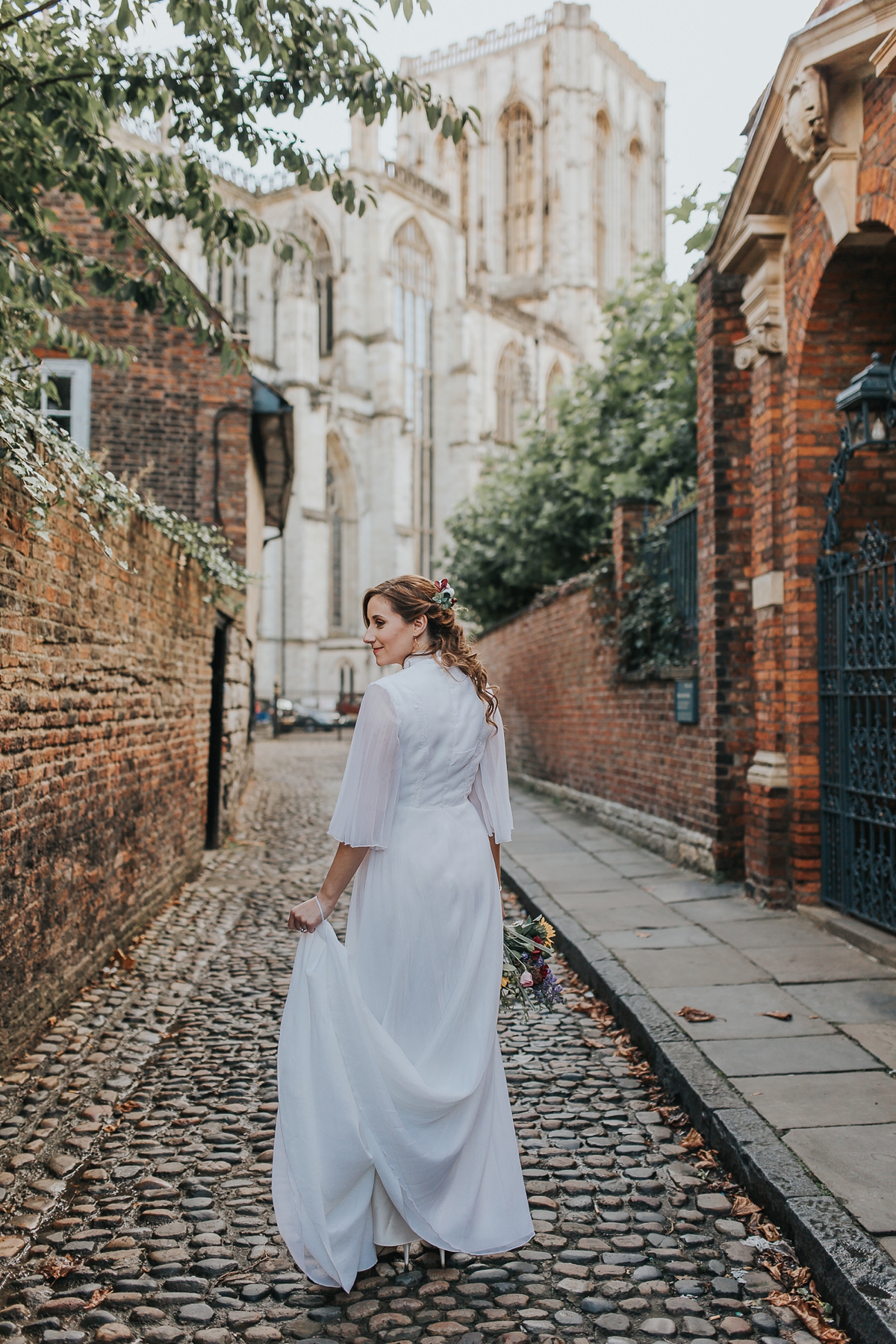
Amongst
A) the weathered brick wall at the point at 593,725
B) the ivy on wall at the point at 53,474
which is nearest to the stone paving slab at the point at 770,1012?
the weathered brick wall at the point at 593,725

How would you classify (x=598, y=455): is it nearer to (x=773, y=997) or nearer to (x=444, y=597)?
(x=773, y=997)

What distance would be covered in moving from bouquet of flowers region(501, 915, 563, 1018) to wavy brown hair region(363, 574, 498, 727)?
69 cm

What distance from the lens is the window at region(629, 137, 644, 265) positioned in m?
65.3

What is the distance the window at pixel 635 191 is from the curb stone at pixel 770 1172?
67933 millimetres

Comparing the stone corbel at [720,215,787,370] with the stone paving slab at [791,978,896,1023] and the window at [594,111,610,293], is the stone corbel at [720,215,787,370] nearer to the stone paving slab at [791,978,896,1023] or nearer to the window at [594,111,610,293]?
the stone paving slab at [791,978,896,1023]

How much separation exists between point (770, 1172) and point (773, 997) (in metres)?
1.74

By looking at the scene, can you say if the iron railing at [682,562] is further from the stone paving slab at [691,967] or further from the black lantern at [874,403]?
the stone paving slab at [691,967]

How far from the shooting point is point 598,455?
13.7 meters

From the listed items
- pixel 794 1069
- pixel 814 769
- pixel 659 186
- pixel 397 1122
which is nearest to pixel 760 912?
pixel 814 769

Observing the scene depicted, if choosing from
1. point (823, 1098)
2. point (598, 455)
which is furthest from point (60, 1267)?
point (598, 455)

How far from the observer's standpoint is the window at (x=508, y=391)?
187 feet

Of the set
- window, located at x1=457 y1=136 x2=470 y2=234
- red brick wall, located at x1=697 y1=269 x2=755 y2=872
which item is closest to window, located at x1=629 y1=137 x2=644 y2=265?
window, located at x1=457 y1=136 x2=470 y2=234

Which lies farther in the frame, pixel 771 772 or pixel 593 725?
pixel 593 725

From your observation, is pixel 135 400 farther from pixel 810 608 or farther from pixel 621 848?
pixel 810 608
